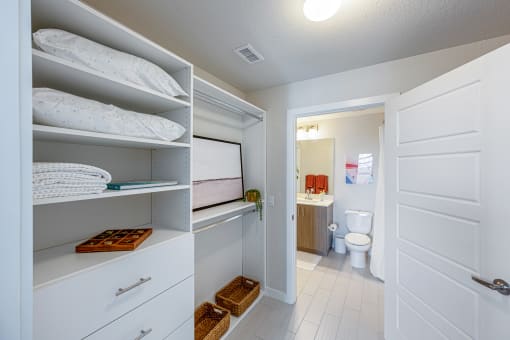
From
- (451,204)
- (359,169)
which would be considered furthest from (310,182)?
(451,204)

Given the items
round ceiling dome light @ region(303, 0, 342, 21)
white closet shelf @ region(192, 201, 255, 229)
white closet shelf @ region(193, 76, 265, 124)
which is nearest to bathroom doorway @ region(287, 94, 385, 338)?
white closet shelf @ region(193, 76, 265, 124)

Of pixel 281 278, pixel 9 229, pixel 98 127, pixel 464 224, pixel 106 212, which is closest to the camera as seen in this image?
pixel 9 229

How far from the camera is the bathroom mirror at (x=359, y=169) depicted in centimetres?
339

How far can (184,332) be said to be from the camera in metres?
1.22

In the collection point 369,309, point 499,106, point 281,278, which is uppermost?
point 499,106

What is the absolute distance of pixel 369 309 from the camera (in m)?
2.06

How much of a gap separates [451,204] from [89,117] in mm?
1922

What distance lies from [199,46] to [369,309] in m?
2.95

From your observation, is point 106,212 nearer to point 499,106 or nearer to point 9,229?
point 9,229

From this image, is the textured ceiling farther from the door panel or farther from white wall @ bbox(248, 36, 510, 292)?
the door panel

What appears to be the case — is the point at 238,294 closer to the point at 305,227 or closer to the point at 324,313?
the point at 324,313

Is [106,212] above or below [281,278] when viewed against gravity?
above

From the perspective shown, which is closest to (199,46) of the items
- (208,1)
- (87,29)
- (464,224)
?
(208,1)

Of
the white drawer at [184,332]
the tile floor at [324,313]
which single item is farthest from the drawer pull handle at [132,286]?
the tile floor at [324,313]
